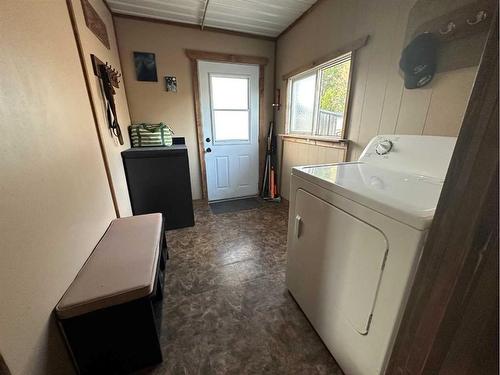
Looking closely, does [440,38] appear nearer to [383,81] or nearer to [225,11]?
[383,81]

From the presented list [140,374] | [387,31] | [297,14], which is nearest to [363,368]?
[140,374]

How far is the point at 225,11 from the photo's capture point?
2.36 m

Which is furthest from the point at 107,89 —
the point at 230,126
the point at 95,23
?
the point at 230,126

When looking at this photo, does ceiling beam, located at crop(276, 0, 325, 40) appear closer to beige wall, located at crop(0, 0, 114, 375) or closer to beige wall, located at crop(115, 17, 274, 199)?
beige wall, located at crop(115, 17, 274, 199)

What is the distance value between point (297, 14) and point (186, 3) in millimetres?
1301

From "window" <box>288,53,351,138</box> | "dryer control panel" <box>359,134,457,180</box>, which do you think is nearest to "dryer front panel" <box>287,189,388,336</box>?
"dryer control panel" <box>359,134,457,180</box>

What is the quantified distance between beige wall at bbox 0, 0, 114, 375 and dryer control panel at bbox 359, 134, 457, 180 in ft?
6.19

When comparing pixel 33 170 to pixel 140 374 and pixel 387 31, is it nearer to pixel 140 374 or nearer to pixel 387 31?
pixel 140 374

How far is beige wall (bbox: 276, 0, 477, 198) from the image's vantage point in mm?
1216

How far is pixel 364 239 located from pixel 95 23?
2.64m

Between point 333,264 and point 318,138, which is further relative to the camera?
point 318,138

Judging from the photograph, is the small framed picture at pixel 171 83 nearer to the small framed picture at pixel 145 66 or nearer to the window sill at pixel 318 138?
the small framed picture at pixel 145 66

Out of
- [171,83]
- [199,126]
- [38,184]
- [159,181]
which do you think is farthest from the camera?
[199,126]

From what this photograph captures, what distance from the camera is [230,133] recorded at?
10.8 ft
